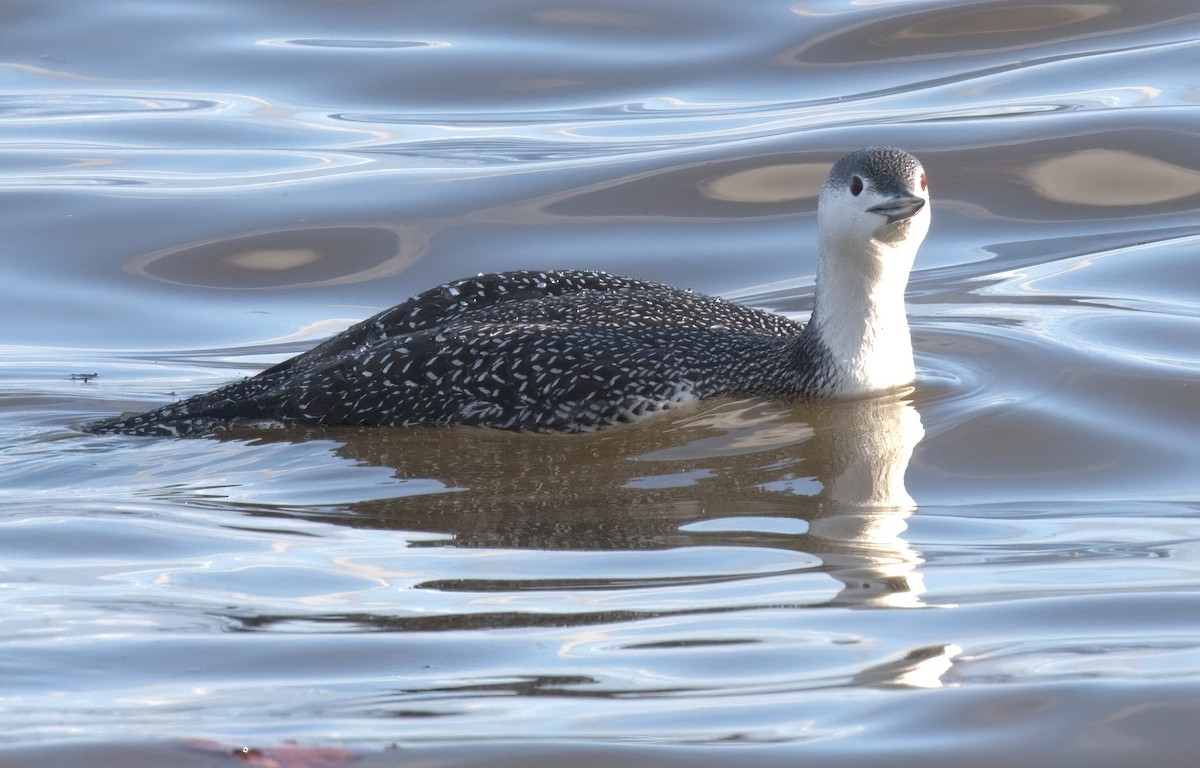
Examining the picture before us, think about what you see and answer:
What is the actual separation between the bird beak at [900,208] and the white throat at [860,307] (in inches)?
10.8

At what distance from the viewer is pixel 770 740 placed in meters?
4.02

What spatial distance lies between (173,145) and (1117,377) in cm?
755

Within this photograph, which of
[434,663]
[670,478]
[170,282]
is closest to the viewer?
[434,663]

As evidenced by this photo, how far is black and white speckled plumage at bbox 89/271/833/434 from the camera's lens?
7.28 metres

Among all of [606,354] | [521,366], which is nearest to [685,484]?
[606,354]

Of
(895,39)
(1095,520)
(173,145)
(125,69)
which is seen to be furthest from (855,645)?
(125,69)

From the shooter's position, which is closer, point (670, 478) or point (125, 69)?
point (670, 478)

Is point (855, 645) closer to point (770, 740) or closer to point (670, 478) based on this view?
point (770, 740)

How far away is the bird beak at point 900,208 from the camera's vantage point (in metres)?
6.97

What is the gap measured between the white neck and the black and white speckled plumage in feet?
0.35

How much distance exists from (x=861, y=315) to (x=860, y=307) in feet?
0.11

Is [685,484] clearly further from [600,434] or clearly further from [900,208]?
[900,208]

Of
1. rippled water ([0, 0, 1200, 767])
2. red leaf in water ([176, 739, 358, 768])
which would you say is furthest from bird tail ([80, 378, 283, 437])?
red leaf in water ([176, 739, 358, 768])

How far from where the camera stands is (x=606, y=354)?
288 inches
